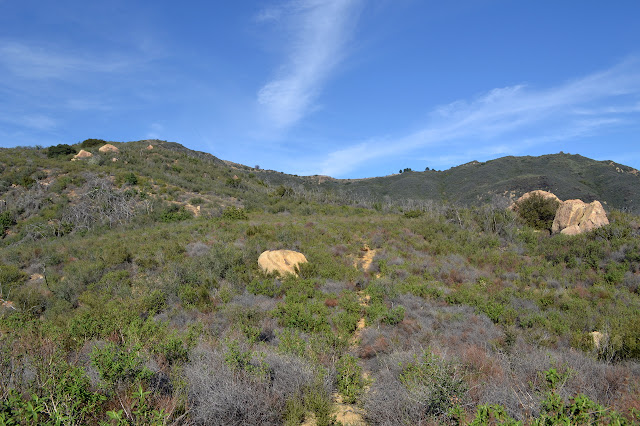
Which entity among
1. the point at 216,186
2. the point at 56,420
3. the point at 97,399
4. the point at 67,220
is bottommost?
the point at 97,399

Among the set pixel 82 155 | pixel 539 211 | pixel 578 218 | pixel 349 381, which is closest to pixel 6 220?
pixel 82 155

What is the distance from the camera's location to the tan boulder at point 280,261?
11500 mm

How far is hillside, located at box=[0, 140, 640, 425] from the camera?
12.5 feet

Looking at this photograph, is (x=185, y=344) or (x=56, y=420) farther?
(x=185, y=344)

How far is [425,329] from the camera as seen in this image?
293 inches

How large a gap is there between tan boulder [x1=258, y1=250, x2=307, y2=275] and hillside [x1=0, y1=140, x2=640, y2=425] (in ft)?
1.45

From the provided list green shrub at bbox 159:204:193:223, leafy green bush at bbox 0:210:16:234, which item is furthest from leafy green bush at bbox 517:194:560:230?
leafy green bush at bbox 0:210:16:234

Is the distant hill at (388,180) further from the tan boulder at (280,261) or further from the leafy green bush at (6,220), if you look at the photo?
the tan boulder at (280,261)

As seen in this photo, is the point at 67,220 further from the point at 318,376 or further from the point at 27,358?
the point at 318,376

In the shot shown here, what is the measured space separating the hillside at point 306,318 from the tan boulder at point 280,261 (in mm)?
441

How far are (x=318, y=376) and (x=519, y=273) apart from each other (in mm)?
10753

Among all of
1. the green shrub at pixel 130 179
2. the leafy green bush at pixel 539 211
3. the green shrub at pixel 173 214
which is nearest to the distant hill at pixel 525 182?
the leafy green bush at pixel 539 211

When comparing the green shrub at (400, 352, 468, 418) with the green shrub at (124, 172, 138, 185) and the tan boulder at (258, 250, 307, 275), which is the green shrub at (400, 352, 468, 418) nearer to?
the tan boulder at (258, 250, 307, 275)

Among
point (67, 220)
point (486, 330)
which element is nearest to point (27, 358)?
point (486, 330)
